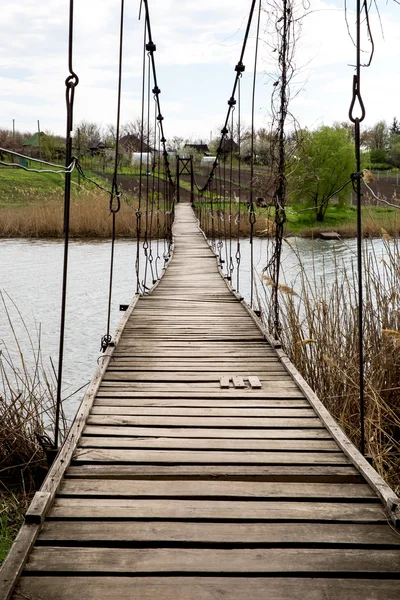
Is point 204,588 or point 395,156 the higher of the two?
point 395,156

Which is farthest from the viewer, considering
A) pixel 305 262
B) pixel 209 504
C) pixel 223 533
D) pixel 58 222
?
pixel 58 222

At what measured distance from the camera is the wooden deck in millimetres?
1078

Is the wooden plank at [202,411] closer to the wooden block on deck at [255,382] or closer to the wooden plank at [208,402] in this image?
the wooden plank at [208,402]

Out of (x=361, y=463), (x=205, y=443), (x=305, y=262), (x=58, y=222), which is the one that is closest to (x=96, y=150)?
(x=58, y=222)

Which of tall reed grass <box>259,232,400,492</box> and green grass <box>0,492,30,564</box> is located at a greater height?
tall reed grass <box>259,232,400,492</box>

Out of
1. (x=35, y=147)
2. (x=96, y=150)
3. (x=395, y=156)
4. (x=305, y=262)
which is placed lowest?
(x=305, y=262)

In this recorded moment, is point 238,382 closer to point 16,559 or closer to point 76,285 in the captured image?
point 16,559

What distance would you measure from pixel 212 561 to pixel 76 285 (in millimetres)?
7734

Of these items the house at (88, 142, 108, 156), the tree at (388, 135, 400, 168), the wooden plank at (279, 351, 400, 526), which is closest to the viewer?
the wooden plank at (279, 351, 400, 526)

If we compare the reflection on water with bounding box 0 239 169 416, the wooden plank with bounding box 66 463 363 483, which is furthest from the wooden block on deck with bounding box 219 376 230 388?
the reflection on water with bounding box 0 239 169 416

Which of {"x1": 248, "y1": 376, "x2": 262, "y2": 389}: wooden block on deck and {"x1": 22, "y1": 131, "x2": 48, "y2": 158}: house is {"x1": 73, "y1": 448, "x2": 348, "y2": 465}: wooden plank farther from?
{"x1": 22, "y1": 131, "x2": 48, "y2": 158}: house

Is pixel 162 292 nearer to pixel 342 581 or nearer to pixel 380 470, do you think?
pixel 380 470

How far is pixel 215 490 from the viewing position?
1.41m

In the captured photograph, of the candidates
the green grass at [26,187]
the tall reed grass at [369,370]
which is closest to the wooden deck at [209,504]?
the tall reed grass at [369,370]
